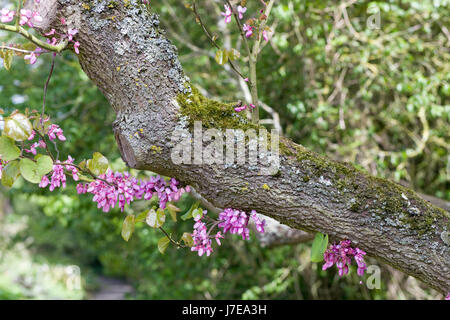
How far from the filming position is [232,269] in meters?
3.97

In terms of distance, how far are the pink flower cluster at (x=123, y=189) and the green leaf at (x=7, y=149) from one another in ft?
0.88

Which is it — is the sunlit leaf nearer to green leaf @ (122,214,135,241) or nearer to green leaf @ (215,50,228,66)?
green leaf @ (122,214,135,241)

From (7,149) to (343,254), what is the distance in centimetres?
110

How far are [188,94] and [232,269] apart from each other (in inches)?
114

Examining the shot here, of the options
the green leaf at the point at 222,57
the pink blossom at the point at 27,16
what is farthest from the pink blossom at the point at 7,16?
the green leaf at the point at 222,57

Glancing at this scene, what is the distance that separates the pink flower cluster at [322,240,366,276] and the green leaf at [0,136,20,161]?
104 centimetres

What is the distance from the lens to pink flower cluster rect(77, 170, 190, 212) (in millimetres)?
1407

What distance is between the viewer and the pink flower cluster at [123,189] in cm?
141

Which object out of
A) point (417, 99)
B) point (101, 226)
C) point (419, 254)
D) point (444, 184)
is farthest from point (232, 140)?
point (444, 184)

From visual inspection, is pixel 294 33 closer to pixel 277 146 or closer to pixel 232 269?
pixel 232 269

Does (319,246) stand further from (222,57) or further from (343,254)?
(222,57)

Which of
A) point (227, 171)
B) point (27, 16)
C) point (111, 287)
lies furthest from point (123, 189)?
point (111, 287)

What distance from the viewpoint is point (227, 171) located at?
52.2 inches

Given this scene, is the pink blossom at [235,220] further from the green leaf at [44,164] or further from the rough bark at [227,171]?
the green leaf at [44,164]
